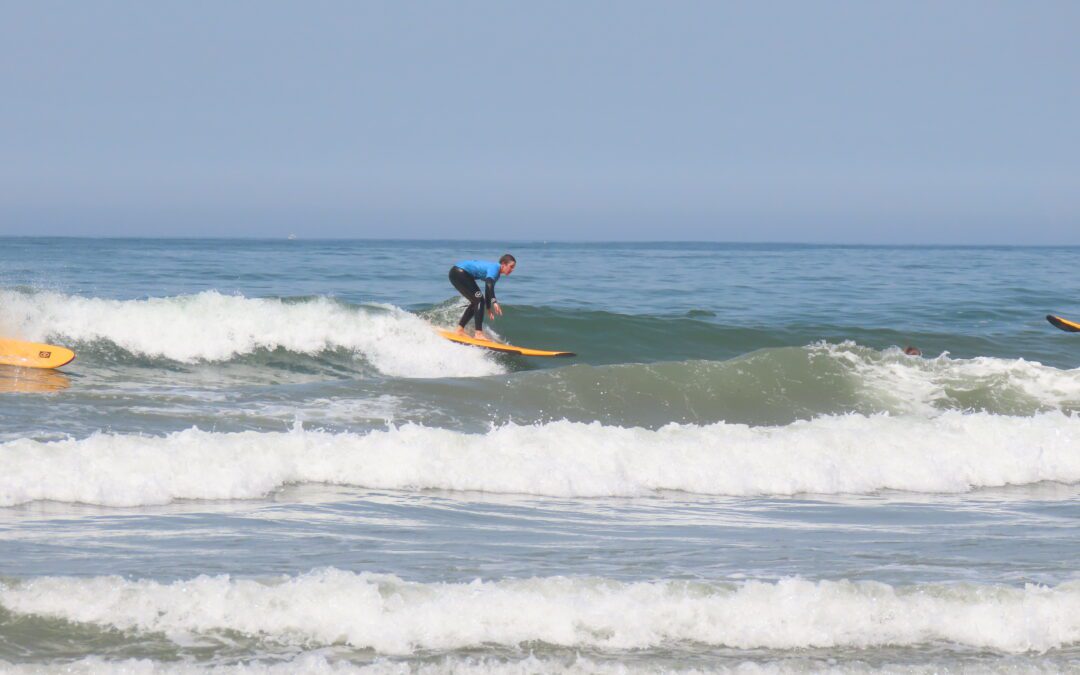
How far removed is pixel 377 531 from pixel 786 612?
2639 mm

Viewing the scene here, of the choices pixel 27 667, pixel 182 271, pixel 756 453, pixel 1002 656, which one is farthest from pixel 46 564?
pixel 182 271

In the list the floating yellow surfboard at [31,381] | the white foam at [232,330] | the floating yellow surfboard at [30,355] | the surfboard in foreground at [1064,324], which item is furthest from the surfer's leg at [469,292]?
the surfboard in foreground at [1064,324]

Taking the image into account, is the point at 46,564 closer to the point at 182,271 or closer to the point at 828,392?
the point at 828,392

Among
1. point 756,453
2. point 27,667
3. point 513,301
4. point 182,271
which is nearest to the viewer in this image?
point 27,667

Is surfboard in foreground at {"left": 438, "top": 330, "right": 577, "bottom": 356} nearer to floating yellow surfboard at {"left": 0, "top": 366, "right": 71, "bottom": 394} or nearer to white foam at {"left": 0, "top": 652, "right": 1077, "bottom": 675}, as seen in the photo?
floating yellow surfboard at {"left": 0, "top": 366, "right": 71, "bottom": 394}

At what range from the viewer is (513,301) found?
23562mm

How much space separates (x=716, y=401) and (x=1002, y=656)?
8.37m

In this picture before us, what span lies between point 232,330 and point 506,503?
9203 mm

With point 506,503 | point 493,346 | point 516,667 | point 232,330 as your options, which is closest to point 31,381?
point 232,330

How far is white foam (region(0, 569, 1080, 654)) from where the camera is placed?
4824 mm

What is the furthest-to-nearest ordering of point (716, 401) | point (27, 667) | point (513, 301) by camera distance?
point (513, 301), point (716, 401), point (27, 667)

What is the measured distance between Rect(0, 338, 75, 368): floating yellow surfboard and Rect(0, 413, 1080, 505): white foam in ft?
15.9

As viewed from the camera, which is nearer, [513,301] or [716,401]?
[716,401]

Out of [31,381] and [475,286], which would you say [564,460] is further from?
[475,286]
